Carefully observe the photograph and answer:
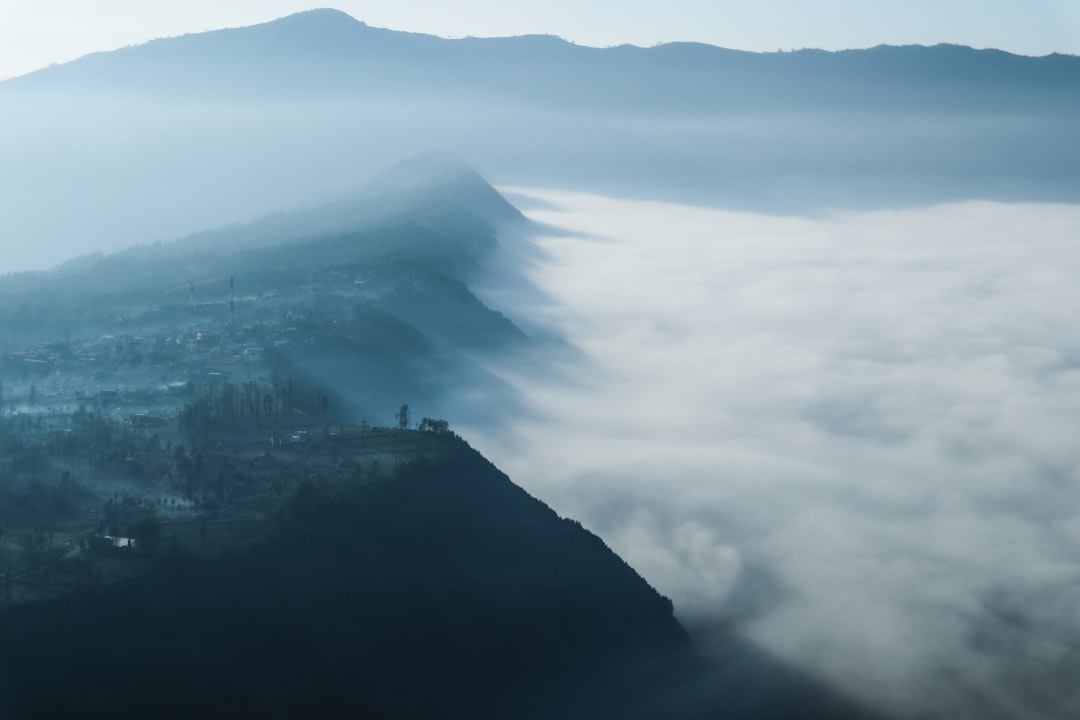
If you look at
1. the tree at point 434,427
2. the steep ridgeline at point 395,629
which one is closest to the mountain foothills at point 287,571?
the steep ridgeline at point 395,629

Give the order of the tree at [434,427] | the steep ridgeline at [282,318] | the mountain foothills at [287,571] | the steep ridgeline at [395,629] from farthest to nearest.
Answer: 1. the steep ridgeline at [282,318]
2. the tree at [434,427]
3. the mountain foothills at [287,571]
4. the steep ridgeline at [395,629]

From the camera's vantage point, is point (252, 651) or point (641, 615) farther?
point (641, 615)

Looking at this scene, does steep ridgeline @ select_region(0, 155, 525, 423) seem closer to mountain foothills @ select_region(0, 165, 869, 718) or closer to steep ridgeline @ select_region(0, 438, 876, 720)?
mountain foothills @ select_region(0, 165, 869, 718)

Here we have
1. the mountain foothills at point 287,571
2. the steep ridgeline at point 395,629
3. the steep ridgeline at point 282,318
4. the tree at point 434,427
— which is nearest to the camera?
the steep ridgeline at point 395,629

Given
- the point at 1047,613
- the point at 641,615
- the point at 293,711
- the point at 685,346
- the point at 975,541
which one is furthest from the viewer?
the point at 685,346

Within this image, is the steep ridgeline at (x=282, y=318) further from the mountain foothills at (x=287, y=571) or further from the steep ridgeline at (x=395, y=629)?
the steep ridgeline at (x=395, y=629)

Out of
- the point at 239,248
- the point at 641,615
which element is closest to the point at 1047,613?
the point at 641,615

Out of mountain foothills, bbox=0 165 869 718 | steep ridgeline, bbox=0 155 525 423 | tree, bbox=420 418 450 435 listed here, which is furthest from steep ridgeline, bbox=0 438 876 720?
steep ridgeline, bbox=0 155 525 423

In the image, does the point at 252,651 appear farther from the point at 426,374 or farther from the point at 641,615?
the point at 426,374
